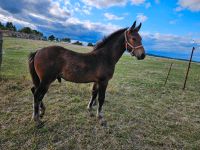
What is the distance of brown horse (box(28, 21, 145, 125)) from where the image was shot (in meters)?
4.37

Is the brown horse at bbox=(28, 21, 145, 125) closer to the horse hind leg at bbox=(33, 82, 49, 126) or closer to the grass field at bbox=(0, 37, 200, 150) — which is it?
the horse hind leg at bbox=(33, 82, 49, 126)

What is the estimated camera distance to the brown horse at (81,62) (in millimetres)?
4367

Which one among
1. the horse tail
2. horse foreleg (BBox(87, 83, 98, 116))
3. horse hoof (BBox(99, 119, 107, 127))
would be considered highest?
the horse tail

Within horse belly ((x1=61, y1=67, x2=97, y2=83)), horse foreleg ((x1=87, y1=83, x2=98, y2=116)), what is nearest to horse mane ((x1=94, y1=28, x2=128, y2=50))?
horse belly ((x1=61, y1=67, x2=97, y2=83))

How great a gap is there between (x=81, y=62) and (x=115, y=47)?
977 millimetres

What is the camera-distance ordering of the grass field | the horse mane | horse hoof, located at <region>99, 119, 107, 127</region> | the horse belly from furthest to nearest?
1. the horse mane
2. horse hoof, located at <region>99, 119, 107, 127</region>
3. the horse belly
4. the grass field

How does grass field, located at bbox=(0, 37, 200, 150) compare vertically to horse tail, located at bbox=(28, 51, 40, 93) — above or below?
below

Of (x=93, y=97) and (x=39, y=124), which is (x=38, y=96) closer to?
(x=39, y=124)

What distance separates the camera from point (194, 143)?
4.39 m

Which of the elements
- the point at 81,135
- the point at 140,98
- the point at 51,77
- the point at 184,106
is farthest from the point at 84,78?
the point at 184,106

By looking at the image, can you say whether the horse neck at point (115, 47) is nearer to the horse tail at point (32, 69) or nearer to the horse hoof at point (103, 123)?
the horse hoof at point (103, 123)

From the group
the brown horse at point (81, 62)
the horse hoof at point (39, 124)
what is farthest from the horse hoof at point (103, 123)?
the horse hoof at point (39, 124)

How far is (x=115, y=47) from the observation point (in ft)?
16.0

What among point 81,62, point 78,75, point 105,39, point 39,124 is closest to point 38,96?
point 39,124
